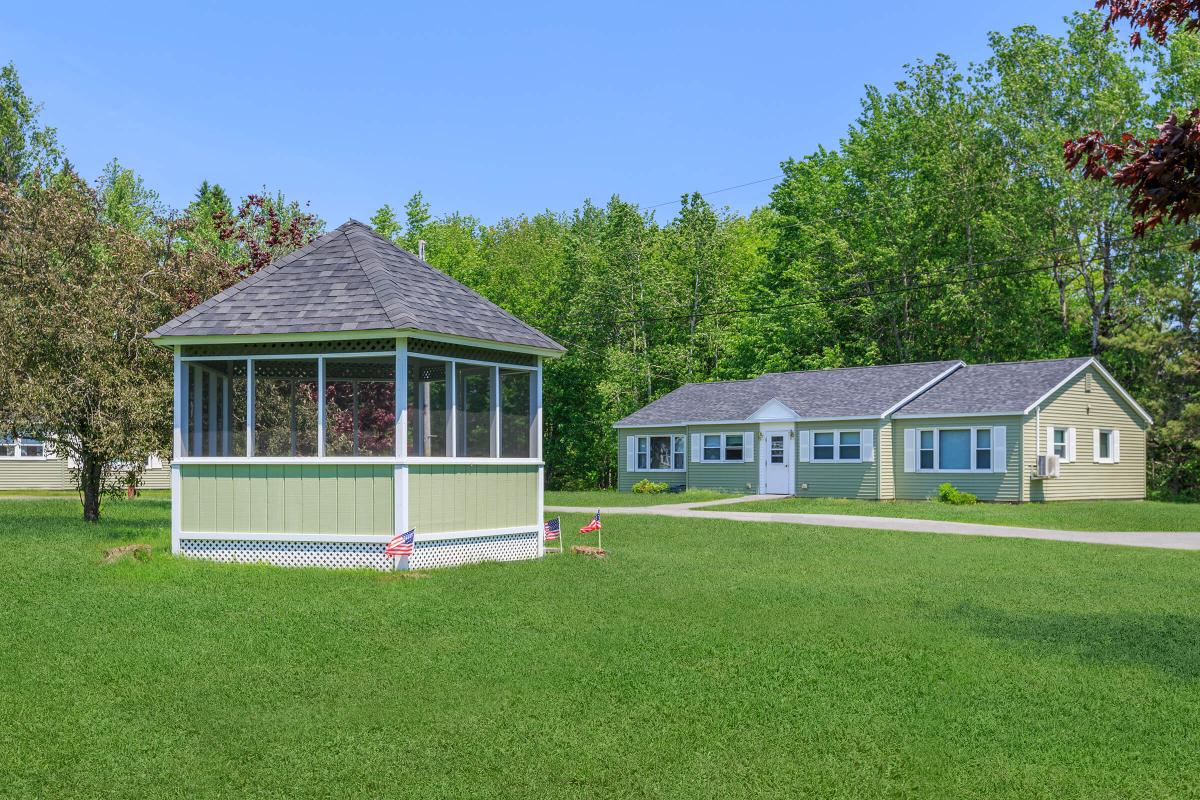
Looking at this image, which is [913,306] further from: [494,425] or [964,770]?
[964,770]

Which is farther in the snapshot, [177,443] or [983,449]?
[983,449]

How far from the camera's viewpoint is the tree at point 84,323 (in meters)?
18.0

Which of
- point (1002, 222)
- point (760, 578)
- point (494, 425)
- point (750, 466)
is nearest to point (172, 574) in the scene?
point (494, 425)

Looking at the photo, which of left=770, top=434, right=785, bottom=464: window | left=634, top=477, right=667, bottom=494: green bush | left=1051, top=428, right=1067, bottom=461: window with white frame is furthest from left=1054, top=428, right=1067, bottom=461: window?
left=634, top=477, right=667, bottom=494: green bush

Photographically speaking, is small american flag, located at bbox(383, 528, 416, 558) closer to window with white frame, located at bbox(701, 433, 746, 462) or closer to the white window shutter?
the white window shutter

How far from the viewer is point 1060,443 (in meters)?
31.5

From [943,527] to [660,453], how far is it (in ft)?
58.2

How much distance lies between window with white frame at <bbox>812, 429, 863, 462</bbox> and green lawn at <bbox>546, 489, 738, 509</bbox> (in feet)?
9.99

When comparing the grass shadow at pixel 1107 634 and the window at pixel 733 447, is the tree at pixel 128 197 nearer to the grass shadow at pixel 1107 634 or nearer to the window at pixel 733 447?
the window at pixel 733 447

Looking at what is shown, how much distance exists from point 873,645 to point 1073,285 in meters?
40.0

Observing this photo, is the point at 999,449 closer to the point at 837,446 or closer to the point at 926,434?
the point at 926,434

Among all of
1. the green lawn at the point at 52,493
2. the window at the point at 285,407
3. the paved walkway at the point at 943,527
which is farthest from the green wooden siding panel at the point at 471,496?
the green lawn at the point at 52,493

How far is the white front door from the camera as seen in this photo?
3466 centimetres

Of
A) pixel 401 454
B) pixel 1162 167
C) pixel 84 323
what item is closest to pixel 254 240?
pixel 84 323
